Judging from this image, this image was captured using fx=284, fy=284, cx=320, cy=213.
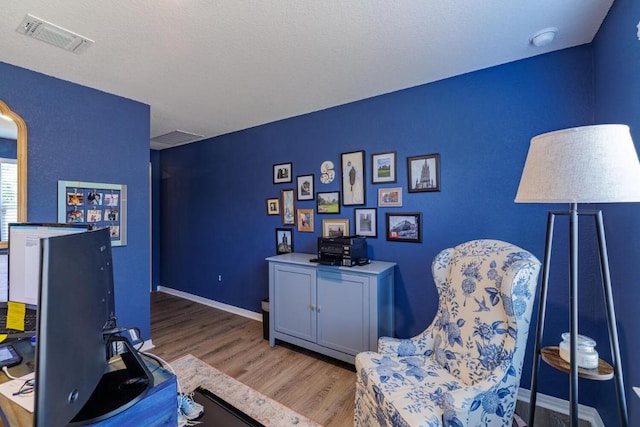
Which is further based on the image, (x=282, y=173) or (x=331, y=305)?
(x=282, y=173)

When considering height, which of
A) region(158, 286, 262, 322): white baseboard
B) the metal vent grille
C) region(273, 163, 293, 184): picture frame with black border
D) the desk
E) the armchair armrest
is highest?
the metal vent grille

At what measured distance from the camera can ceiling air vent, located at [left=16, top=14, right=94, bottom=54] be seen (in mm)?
1693

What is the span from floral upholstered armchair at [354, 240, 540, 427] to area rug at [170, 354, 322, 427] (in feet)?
1.76

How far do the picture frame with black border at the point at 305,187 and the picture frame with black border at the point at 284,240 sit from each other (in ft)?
1.47

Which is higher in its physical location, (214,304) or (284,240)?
(284,240)

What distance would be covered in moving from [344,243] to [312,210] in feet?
2.69

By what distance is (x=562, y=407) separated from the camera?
1971 millimetres

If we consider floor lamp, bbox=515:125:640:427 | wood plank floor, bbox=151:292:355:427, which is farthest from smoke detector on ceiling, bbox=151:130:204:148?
floor lamp, bbox=515:125:640:427

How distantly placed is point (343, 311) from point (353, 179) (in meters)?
1.30

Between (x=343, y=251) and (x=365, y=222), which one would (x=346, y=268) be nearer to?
(x=343, y=251)

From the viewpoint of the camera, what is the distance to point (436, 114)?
247cm

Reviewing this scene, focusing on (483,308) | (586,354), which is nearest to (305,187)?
(483,308)

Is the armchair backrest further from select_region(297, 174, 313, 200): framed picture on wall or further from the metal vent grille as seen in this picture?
the metal vent grille

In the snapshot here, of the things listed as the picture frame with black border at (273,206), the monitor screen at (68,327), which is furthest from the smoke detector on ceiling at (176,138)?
the monitor screen at (68,327)
